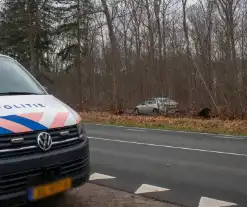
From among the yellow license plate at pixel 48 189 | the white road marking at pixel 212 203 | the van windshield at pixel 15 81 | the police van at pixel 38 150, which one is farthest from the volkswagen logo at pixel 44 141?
the white road marking at pixel 212 203

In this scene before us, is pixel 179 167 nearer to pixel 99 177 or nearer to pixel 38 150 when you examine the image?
pixel 99 177

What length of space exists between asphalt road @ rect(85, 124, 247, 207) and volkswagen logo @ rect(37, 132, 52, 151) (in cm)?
230

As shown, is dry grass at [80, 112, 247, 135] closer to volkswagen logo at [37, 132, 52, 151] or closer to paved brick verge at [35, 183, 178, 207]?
paved brick verge at [35, 183, 178, 207]

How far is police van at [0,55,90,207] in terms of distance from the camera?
4.14m

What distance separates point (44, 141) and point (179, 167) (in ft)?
15.0

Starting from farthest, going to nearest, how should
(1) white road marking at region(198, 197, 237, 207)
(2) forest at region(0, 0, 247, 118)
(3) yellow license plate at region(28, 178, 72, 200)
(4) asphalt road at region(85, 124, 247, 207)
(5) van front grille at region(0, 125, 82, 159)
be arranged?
(2) forest at region(0, 0, 247, 118) < (4) asphalt road at region(85, 124, 247, 207) < (1) white road marking at region(198, 197, 237, 207) < (3) yellow license plate at region(28, 178, 72, 200) < (5) van front grille at region(0, 125, 82, 159)

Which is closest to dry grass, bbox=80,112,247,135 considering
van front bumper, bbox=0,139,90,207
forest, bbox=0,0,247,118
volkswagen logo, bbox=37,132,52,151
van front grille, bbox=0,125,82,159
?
forest, bbox=0,0,247,118

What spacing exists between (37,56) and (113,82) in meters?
14.9

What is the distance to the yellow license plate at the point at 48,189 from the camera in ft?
14.0

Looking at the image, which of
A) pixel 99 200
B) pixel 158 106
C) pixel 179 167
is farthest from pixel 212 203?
pixel 158 106

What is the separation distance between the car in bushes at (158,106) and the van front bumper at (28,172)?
2096cm

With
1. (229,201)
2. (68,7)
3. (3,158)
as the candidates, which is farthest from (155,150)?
(68,7)

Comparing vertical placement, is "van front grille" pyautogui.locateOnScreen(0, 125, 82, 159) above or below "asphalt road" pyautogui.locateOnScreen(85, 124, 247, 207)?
above

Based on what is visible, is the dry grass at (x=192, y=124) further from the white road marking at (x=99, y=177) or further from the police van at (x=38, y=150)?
the police van at (x=38, y=150)
